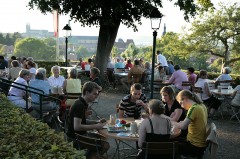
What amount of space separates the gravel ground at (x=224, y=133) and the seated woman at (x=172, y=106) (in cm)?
140

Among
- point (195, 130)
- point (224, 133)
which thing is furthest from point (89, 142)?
point (224, 133)

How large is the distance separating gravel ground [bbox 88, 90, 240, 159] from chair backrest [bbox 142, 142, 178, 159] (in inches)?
80.2

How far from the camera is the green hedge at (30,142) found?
289 centimetres

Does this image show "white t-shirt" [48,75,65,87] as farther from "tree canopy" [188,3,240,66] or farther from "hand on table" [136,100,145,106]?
"tree canopy" [188,3,240,66]

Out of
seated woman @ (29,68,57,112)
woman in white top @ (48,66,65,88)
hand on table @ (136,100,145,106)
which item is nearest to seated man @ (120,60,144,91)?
woman in white top @ (48,66,65,88)

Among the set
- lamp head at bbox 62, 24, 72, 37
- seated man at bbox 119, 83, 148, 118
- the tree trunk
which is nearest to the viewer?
seated man at bbox 119, 83, 148, 118

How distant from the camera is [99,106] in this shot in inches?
460

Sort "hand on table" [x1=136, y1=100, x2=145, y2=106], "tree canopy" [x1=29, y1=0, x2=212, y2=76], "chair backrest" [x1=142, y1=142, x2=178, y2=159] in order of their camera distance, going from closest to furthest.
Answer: "chair backrest" [x1=142, y1=142, x2=178, y2=159] < "hand on table" [x1=136, y1=100, x2=145, y2=106] < "tree canopy" [x1=29, y1=0, x2=212, y2=76]

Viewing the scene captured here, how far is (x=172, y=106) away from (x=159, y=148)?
69.4 inches

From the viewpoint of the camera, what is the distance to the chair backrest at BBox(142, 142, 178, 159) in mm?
4492

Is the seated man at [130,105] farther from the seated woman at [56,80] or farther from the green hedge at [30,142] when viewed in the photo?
the seated woman at [56,80]

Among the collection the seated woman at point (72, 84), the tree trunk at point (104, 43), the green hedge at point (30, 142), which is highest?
the tree trunk at point (104, 43)

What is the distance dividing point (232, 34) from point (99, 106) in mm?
21647

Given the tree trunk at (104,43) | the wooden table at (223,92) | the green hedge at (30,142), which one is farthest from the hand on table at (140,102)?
the tree trunk at (104,43)
